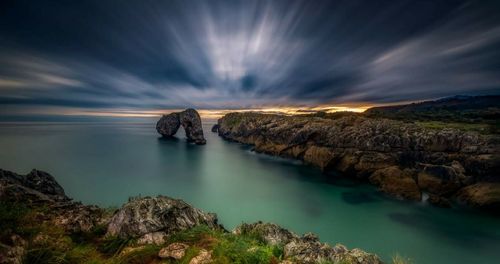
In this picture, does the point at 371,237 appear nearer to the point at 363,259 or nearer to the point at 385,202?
the point at 385,202

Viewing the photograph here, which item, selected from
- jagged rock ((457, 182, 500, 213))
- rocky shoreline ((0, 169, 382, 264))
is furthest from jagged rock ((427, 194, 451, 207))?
rocky shoreline ((0, 169, 382, 264))

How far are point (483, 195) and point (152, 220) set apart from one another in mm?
33060

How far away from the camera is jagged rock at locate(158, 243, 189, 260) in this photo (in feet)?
18.3

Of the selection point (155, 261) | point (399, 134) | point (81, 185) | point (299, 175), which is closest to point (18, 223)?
point (155, 261)

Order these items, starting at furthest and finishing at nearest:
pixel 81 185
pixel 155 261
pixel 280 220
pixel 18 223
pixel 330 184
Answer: pixel 330 184
pixel 81 185
pixel 280 220
pixel 18 223
pixel 155 261

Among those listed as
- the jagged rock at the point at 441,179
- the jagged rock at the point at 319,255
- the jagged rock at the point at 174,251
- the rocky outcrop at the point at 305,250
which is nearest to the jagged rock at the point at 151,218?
the jagged rock at the point at 174,251

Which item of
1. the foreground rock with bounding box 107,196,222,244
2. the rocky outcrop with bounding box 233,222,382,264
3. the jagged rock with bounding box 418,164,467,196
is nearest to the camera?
the rocky outcrop with bounding box 233,222,382,264

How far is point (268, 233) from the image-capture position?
932cm

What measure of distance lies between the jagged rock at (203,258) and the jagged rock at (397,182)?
28339mm

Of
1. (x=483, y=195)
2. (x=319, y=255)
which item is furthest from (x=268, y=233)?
(x=483, y=195)

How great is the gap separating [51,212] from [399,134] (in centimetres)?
4227

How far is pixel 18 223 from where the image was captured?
246 inches

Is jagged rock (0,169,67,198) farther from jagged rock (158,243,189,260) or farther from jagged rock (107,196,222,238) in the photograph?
jagged rock (158,243,189,260)

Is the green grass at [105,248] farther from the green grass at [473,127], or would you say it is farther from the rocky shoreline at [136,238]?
the green grass at [473,127]
